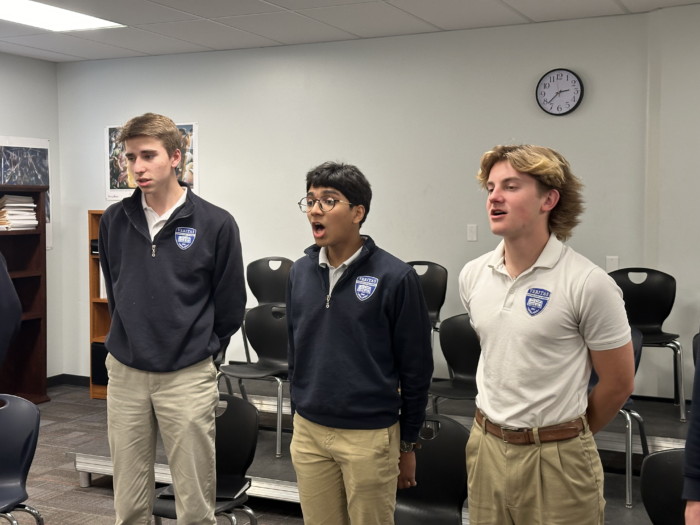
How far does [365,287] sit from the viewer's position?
84.4 inches

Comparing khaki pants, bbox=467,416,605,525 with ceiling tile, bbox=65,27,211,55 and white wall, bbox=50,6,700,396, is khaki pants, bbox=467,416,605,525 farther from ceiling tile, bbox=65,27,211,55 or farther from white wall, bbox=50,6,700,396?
ceiling tile, bbox=65,27,211,55

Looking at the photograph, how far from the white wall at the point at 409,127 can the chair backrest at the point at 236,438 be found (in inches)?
110

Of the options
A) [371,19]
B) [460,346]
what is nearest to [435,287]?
[460,346]

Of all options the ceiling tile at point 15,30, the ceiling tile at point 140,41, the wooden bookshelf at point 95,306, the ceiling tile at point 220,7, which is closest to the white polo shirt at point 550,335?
the ceiling tile at point 220,7

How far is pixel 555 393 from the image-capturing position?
1784 mm

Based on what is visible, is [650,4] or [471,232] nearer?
[650,4]

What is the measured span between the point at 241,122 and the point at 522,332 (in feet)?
15.5

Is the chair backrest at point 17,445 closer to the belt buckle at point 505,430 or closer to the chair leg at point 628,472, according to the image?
the belt buckle at point 505,430

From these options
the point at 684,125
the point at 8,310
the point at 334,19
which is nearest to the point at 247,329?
the point at 8,310

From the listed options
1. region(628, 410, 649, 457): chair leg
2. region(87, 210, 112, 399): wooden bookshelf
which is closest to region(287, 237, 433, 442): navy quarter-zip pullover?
region(628, 410, 649, 457): chair leg

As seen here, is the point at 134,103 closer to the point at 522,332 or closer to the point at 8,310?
the point at 8,310

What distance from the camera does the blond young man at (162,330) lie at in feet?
8.40

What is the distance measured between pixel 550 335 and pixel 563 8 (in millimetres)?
3542

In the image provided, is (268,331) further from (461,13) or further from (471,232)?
(461,13)
